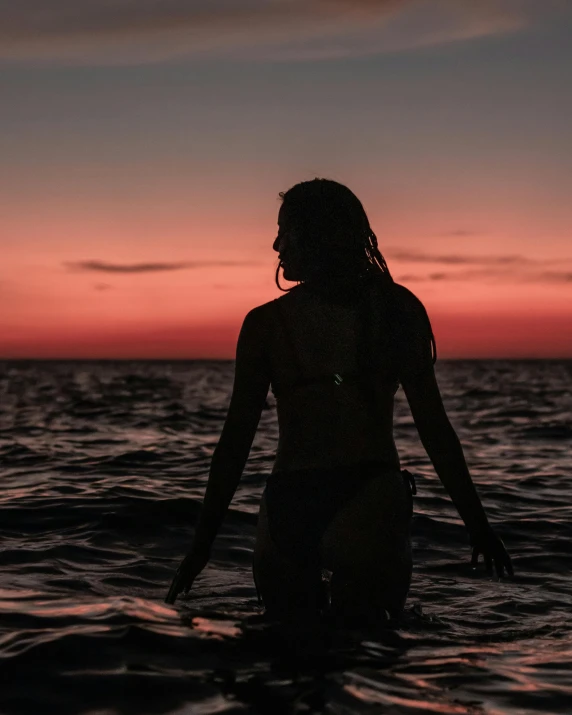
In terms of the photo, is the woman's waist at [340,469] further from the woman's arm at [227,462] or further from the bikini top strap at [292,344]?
the bikini top strap at [292,344]

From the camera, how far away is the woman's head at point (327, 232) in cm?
378

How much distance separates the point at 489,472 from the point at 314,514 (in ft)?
31.3

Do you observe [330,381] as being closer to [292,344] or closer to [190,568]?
[292,344]

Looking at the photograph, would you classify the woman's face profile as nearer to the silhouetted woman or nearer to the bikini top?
the silhouetted woman

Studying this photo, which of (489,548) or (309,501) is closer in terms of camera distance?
(309,501)

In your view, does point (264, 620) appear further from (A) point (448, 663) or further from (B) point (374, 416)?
(B) point (374, 416)

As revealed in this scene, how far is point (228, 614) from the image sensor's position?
4.92 m

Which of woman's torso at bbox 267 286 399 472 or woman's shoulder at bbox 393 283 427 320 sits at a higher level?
woman's shoulder at bbox 393 283 427 320

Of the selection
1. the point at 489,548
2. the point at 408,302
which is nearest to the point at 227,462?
the point at 408,302

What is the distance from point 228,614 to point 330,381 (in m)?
1.79

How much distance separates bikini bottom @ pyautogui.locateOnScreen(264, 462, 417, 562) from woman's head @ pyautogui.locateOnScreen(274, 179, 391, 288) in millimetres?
770

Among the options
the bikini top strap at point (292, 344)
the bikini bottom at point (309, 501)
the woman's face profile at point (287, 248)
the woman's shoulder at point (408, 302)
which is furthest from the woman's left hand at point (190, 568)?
the woman's shoulder at point (408, 302)

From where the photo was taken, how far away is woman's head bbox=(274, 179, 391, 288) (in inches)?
149

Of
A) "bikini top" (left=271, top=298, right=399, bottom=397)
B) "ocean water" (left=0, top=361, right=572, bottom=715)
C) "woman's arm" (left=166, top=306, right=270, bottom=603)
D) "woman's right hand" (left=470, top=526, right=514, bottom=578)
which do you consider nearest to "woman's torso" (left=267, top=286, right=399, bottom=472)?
"bikini top" (left=271, top=298, right=399, bottom=397)
